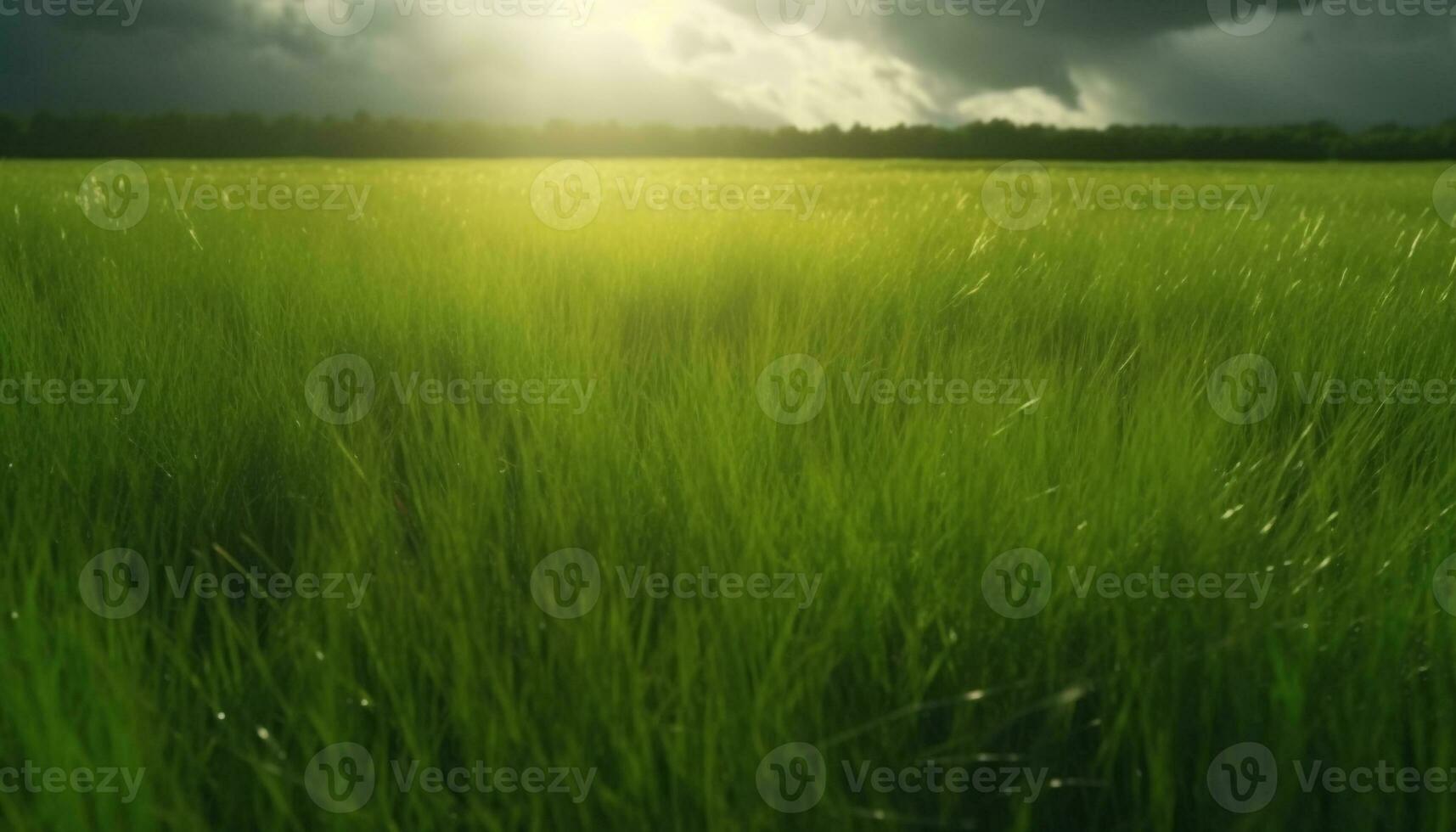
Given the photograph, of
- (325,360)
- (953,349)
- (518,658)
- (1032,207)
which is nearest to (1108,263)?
(953,349)

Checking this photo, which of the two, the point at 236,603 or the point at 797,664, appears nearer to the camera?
the point at 797,664

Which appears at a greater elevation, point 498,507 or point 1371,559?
point 498,507

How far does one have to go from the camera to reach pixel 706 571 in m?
1.14

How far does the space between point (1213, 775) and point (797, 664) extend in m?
0.43

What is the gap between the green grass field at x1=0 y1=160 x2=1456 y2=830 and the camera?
858 millimetres

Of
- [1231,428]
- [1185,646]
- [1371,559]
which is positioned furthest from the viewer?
[1231,428]

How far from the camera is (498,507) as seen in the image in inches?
51.4

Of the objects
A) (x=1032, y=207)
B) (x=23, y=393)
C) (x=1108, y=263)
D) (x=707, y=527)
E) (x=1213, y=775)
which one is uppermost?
(x=1032, y=207)

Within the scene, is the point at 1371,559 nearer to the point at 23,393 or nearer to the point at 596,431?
the point at 596,431

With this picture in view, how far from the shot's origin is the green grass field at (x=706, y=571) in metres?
0.86

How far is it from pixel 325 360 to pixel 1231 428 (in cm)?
200

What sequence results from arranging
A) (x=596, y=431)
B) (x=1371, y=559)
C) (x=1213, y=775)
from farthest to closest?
(x=596, y=431), (x=1371, y=559), (x=1213, y=775)

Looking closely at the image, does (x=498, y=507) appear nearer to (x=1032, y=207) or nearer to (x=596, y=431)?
(x=596, y=431)

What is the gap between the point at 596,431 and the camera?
5.03ft
